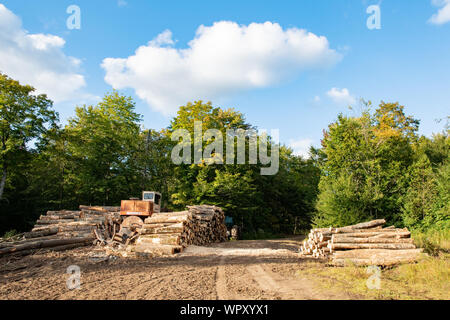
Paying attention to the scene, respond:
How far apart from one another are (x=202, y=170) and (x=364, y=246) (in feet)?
53.7

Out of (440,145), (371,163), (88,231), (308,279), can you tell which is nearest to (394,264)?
(308,279)

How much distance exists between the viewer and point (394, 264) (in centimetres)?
814

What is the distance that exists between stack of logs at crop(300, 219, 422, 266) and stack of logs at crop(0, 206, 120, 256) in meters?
9.92

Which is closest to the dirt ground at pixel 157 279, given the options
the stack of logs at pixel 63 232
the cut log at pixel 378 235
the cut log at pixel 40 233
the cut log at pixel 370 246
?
the stack of logs at pixel 63 232

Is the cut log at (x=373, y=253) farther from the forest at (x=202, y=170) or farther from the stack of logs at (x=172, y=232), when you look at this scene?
the forest at (x=202, y=170)

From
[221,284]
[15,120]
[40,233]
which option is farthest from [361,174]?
[15,120]

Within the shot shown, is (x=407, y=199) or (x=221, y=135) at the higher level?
(x=221, y=135)

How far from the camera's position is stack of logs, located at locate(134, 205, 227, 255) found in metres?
10.9

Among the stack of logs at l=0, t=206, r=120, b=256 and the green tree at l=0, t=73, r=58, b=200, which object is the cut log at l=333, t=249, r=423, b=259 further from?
the green tree at l=0, t=73, r=58, b=200

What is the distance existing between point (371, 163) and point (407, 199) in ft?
9.83

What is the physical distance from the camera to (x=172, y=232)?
39.2 ft

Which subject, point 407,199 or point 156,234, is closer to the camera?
point 156,234

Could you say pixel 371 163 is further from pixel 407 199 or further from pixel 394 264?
pixel 394 264

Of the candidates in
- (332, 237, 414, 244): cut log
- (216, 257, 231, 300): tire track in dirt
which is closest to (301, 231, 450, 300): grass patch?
(332, 237, 414, 244): cut log
